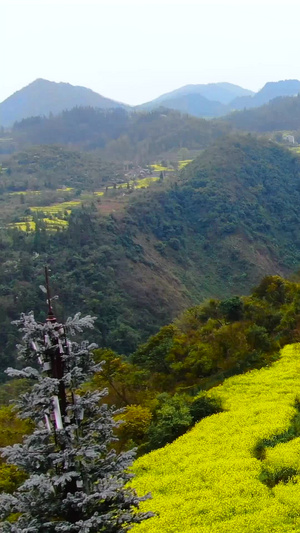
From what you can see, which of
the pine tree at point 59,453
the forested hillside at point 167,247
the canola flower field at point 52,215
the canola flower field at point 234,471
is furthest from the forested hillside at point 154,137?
the pine tree at point 59,453

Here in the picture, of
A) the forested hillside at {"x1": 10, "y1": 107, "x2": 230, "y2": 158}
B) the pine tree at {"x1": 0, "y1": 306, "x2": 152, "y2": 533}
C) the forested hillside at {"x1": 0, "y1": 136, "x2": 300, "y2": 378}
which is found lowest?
the forested hillside at {"x1": 0, "y1": 136, "x2": 300, "y2": 378}

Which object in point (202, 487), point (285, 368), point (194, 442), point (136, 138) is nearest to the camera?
point (202, 487)

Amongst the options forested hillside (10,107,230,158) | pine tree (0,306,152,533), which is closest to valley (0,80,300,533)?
pine tree (0,306,152,533)

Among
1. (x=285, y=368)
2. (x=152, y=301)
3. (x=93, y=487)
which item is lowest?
(x=152, y=301)

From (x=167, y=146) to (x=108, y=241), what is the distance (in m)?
104

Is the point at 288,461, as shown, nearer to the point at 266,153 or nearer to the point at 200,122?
the point at 266,153

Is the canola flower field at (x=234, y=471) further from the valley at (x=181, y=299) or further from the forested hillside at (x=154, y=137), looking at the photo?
the forested hillside at (x=154, y=137)

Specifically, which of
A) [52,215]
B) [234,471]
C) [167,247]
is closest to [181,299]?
[167,247]

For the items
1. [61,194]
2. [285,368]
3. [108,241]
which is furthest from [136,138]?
[285,368]

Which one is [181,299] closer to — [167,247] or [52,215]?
[167,247]

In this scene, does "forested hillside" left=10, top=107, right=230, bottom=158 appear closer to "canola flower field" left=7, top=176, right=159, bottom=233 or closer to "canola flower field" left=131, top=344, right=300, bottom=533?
"canola flower field" left=7, top=176, right=159, bottom=233

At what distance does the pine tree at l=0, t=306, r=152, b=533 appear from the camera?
648cm

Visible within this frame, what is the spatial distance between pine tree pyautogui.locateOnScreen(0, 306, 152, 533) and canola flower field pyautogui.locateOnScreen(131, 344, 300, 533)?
5252mm

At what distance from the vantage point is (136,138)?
188 m
